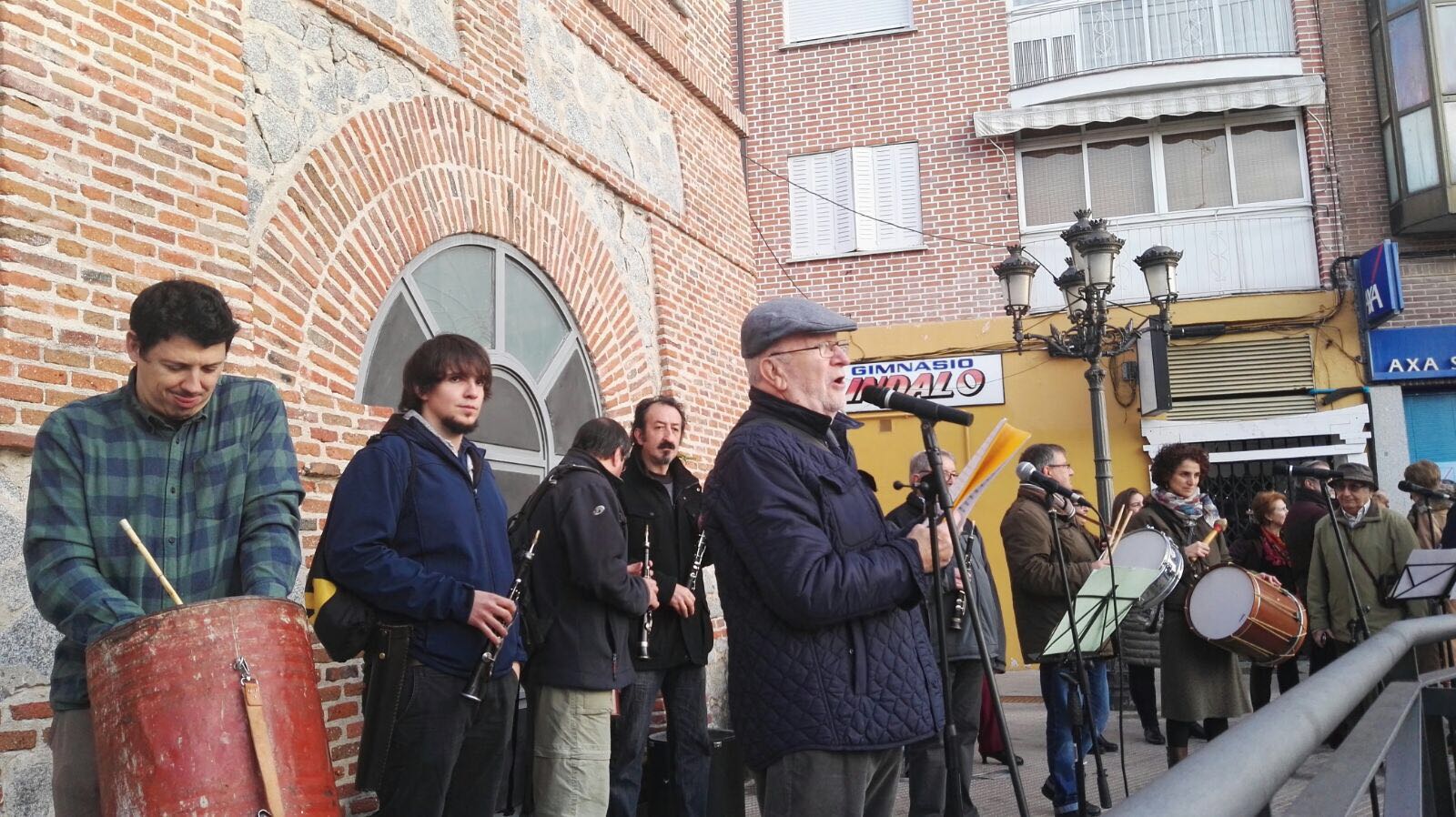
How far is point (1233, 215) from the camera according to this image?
15.7 metres

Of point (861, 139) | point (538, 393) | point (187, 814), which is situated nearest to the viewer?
point (187, 814)

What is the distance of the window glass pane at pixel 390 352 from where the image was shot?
5975 mm

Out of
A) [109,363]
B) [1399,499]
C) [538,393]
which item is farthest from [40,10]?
[1399,499]

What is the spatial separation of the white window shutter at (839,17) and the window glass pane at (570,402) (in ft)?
34.9

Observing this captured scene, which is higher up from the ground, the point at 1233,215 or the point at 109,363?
the point at 1233,215

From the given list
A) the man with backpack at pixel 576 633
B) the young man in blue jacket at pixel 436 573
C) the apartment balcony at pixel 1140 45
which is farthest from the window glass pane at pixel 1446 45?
the young man in blue jacket at pixel 436 573

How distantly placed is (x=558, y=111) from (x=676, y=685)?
3697 mm

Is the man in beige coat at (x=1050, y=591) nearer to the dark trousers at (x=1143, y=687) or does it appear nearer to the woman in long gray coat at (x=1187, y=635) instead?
the woman in long gray coat at (x=1187, y=635)

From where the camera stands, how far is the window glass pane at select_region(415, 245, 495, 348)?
652 cm

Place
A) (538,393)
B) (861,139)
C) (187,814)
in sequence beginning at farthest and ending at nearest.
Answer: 1. (861,139)
2. (538,393)
3. (187,814)

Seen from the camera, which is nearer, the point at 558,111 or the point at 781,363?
the point at 781,363

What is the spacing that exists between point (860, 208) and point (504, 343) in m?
10.4

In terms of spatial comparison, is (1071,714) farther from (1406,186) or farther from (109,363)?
(1406,186)

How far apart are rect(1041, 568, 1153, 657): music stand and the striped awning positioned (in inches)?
442
